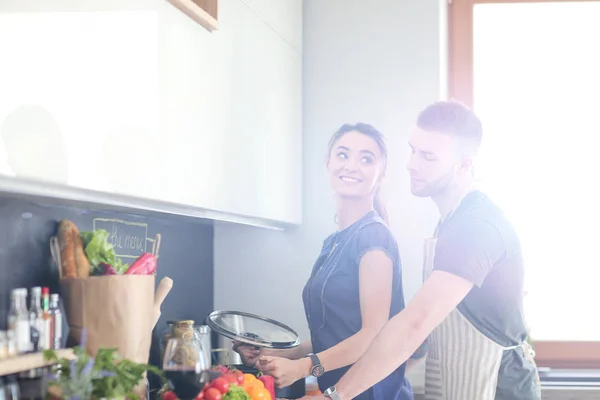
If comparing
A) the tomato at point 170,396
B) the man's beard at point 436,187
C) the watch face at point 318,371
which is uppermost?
the man's beard at point 436,187

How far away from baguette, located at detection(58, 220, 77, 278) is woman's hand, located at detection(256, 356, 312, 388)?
23.9 inches

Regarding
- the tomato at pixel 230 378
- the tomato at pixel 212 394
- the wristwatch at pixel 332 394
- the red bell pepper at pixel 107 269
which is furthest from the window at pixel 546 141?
the red bell pepper at pixel 107 269

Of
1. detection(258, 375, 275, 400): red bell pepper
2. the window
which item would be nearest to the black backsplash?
detection(258, 375, 275, 400): red bell pepper

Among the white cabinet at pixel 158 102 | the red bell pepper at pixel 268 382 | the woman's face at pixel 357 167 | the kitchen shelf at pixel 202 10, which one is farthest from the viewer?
the woman's face at pixel 357 167

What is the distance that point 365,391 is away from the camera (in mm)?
2135

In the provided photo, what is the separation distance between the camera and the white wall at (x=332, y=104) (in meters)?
2.51

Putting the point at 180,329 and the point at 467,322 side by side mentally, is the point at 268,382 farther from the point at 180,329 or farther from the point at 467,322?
the point at 467,322

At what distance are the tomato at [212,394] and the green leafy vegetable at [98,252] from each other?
0.87 feet

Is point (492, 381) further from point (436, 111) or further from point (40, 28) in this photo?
point (40, 28)

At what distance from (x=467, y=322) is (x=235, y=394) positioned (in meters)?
0.71

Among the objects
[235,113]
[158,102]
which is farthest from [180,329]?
[158,102]

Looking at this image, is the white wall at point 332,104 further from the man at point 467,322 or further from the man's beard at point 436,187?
the man at point 467,322

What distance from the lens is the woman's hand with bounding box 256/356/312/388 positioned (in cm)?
196

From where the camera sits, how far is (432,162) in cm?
224
